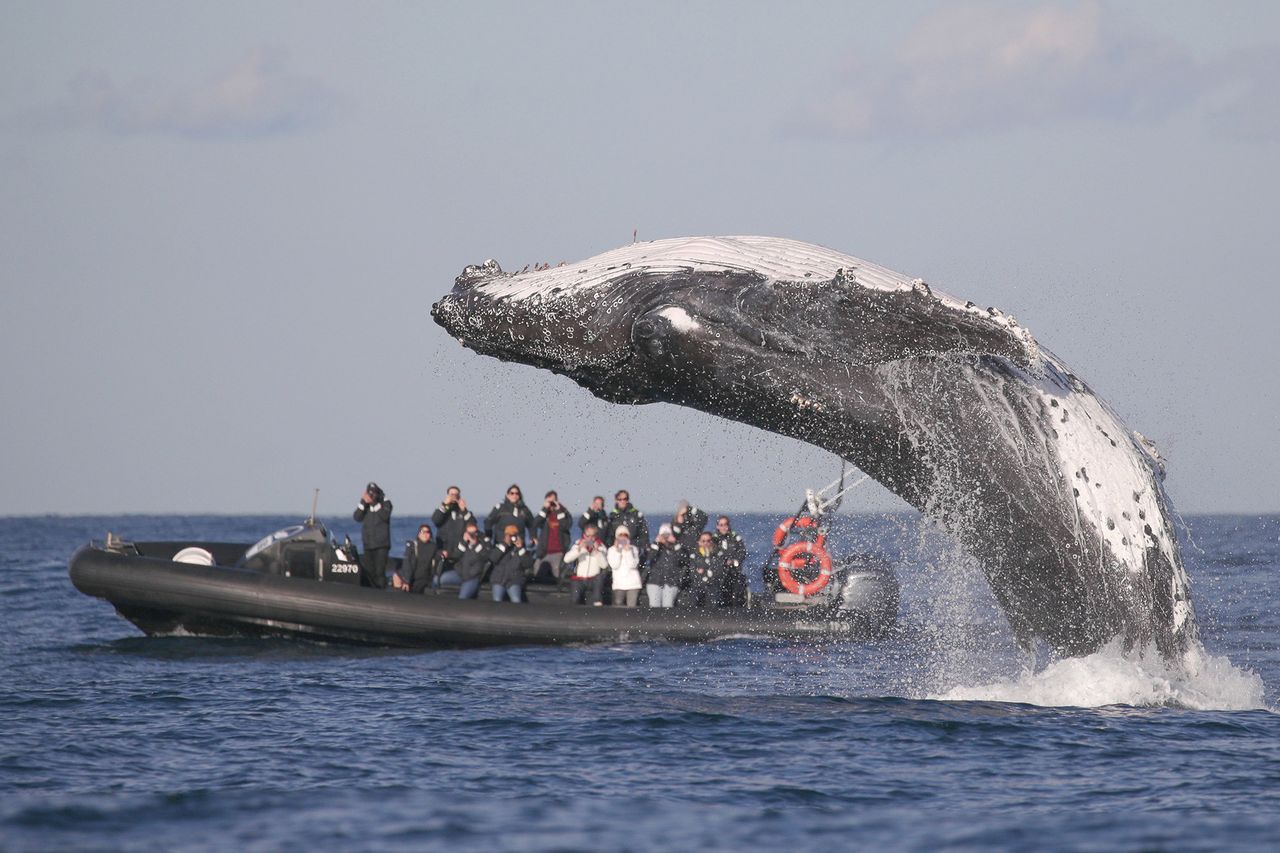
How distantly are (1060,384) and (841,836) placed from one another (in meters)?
3.54

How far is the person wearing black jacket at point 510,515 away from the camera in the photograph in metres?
23.6

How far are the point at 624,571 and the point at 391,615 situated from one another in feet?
11.7

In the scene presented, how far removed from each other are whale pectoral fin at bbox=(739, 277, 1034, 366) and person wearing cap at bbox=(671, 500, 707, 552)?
13233 mm

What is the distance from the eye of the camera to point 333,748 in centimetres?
1178

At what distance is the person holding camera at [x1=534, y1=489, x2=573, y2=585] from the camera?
24250mm

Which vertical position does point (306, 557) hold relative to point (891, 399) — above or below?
below

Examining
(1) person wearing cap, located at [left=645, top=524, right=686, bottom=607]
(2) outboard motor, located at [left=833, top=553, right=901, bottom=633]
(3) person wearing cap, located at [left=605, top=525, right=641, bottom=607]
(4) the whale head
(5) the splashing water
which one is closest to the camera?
(4) the whale head

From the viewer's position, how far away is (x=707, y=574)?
73.7ft

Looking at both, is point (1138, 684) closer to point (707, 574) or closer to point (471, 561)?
point (707, 574)

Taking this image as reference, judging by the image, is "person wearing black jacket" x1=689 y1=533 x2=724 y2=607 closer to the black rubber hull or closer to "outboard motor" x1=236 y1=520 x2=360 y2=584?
the black rubber hull

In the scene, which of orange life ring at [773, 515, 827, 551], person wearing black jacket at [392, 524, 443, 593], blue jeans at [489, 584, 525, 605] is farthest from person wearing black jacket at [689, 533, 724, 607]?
→ person wearing black jacket at [392, 524, 443, 593]

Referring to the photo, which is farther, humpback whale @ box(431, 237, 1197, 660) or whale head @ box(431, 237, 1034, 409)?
humpback whale @ box(431, 237, 1197, 660)

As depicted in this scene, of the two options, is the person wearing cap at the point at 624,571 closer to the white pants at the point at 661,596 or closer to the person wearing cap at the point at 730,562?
the white pants at the point at 661,596

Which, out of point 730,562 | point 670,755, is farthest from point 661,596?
point 670,755
